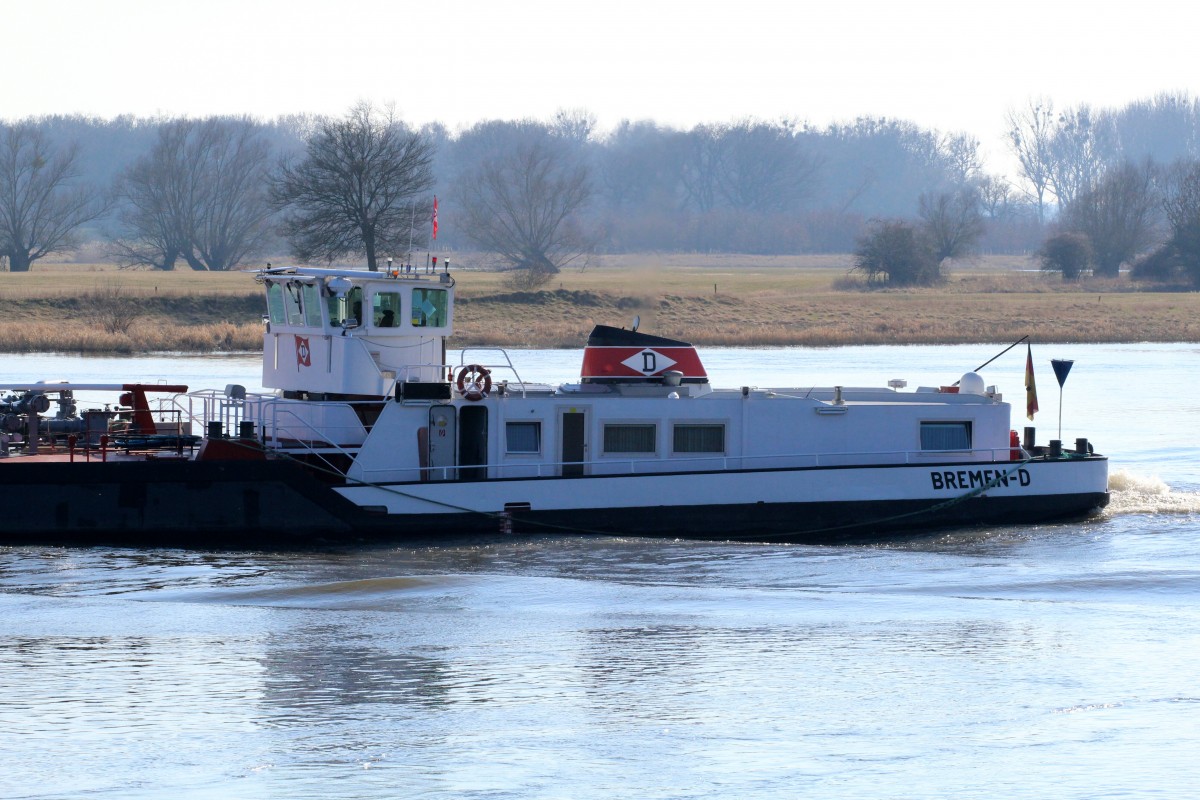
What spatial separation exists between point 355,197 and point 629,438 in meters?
44.2

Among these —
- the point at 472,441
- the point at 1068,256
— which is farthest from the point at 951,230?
the point at 472,441

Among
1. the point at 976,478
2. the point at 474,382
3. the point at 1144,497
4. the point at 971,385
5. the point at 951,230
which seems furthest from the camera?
the point at 951,230

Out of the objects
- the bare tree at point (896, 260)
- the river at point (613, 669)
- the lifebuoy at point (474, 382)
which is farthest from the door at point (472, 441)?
the bare tree at point (896, 260)

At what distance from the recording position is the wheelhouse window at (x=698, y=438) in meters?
22.7

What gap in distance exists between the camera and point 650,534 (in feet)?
73.2

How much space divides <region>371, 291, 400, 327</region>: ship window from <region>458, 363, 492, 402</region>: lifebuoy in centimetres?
139

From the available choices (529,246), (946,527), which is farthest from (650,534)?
(529,246)

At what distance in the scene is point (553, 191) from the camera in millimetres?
62969

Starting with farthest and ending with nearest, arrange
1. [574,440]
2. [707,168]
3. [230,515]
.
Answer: [707,168] < [574,440] < [230,515]

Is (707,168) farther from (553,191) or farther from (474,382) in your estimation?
(474,382)

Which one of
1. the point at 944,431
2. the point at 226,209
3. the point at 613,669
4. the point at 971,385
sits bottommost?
the point at 613,669

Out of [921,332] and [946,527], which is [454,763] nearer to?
[946,527]

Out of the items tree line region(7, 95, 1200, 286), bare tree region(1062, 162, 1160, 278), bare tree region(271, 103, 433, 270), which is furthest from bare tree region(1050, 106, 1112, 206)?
bare tree region(271, 103, 433, 270)

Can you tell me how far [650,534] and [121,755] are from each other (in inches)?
410
